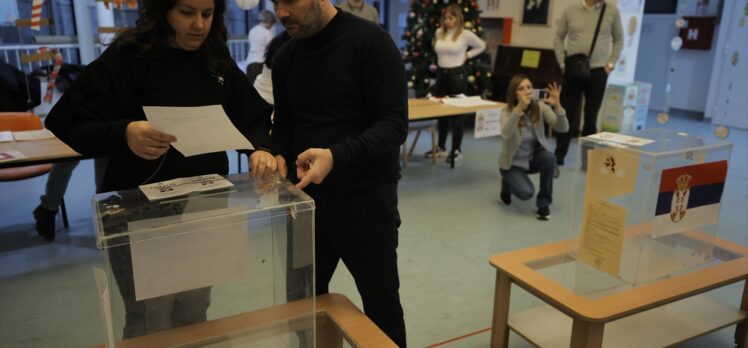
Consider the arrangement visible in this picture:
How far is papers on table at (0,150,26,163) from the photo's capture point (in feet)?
8.80

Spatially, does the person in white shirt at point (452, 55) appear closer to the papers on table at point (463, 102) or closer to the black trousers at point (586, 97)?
the papers on table at point (463, 102)

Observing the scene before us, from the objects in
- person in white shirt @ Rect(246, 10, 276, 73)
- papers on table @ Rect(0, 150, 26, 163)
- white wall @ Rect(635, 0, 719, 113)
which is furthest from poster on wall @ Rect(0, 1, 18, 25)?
white wall @ Rect(635, 0, 719, 113)

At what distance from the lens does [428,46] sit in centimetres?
674

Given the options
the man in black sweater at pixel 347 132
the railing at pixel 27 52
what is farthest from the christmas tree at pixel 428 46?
the man in black sweater at pixel 347 132

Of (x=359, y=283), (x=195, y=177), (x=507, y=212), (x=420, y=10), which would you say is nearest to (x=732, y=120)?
(x=420, y=10)

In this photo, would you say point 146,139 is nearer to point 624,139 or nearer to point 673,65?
point 624,139

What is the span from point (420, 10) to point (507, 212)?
3.57 m

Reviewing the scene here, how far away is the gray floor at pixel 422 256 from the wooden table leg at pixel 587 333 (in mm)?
626

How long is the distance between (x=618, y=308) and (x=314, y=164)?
1.06 metres

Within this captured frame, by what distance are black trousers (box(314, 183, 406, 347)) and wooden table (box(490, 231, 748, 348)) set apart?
1.82 ft

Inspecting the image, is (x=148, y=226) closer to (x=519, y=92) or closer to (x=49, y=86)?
(x=519, y=92)

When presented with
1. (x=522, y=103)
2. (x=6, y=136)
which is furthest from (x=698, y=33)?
(x=6, y=136)

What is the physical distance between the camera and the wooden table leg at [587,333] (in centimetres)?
169

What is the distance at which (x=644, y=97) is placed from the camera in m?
6.44
